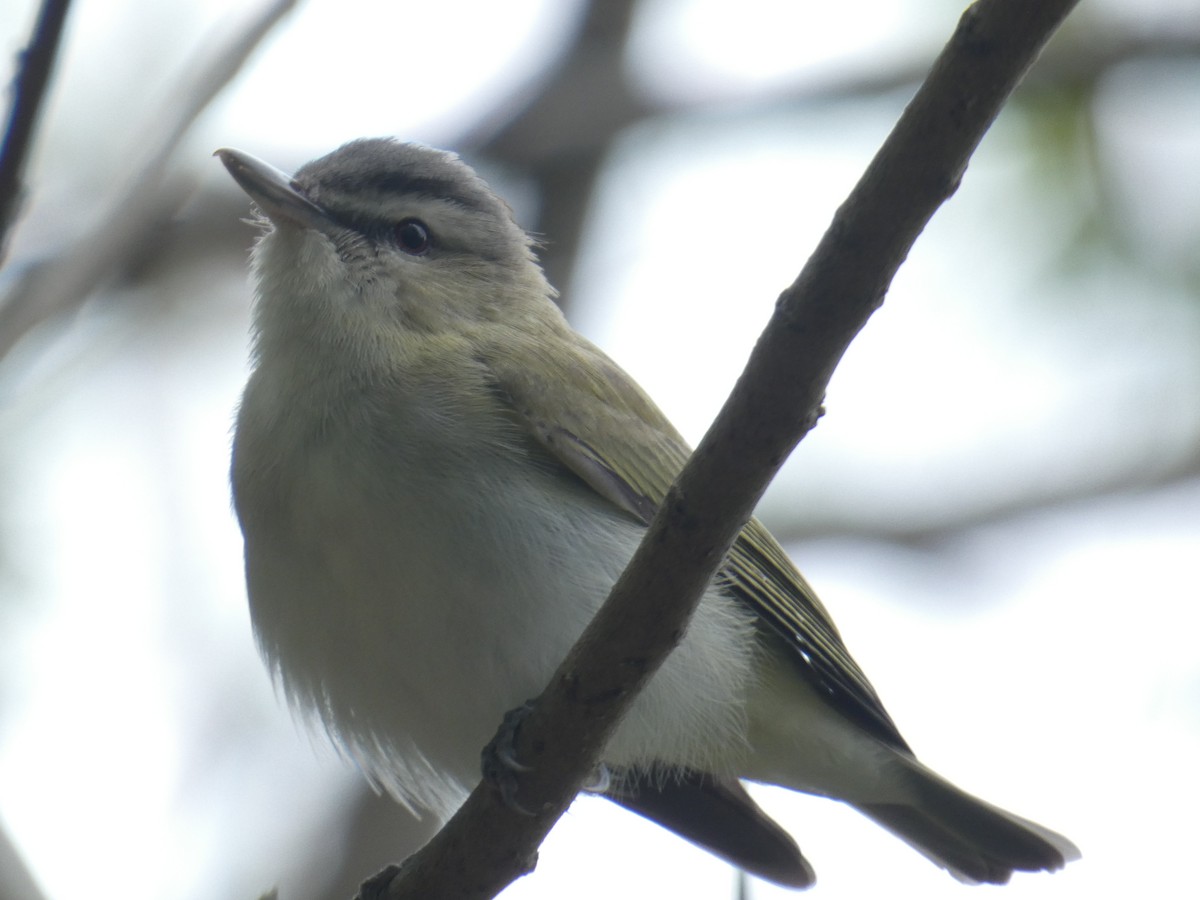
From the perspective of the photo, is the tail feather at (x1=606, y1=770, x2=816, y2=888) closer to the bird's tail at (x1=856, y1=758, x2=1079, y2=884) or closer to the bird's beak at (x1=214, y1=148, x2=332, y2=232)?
the bird's tail at (x1=856, y1=758, x2=1079, y2=884)

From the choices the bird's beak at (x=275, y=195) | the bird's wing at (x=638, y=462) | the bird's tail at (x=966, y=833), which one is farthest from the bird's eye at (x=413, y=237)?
the bird's tail at (x=966, y=833)

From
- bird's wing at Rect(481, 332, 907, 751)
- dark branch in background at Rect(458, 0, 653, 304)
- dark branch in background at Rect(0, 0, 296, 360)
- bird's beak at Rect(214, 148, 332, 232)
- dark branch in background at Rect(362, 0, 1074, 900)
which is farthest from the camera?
dark branch in background at Rect(458, 0, 653, 304)

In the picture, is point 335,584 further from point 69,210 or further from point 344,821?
point 69,210

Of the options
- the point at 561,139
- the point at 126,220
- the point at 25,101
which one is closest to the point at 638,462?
the point at 126,220

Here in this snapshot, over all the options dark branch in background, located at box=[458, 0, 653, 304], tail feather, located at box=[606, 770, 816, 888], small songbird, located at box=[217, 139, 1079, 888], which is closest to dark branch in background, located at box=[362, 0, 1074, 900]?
small songbird, located at box=[217, 139, 1079, 888]

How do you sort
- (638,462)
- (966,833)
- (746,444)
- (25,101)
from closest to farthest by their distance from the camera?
(25,101) < (746,444) < (638,462) < (966,833)

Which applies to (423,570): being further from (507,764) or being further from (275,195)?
(275,195)

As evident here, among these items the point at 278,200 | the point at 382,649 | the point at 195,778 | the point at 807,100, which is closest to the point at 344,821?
the point at 195,778
